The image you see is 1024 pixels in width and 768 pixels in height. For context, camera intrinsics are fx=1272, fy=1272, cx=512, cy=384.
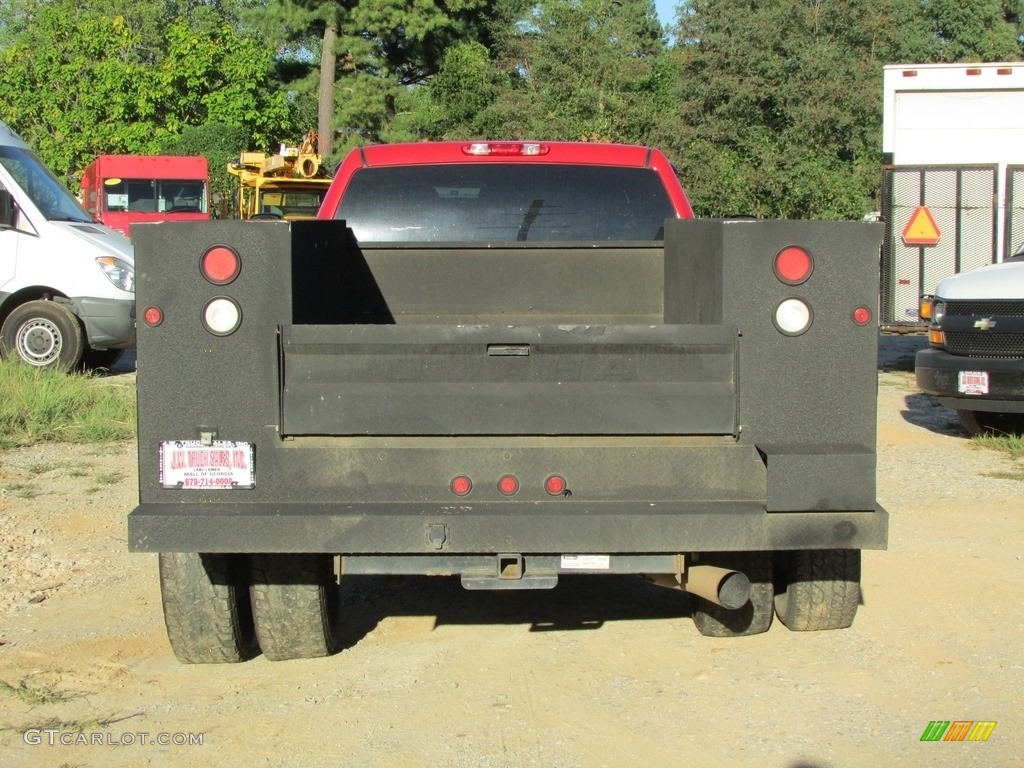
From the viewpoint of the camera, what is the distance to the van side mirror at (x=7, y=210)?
13078 millimetres

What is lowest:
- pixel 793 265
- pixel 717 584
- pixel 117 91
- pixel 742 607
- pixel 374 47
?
pixel 742 607

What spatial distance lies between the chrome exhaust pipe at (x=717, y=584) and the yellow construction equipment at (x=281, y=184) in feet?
61.7

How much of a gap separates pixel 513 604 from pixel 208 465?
6.93 ft

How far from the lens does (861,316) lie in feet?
14.2

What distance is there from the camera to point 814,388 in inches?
169

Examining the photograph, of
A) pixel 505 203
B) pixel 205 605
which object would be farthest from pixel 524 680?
pixel 505 203

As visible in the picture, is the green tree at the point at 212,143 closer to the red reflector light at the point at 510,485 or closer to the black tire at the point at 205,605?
the black tire at the point at 205,605

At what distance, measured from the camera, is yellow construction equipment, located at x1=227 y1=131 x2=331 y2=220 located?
22812 millimetres

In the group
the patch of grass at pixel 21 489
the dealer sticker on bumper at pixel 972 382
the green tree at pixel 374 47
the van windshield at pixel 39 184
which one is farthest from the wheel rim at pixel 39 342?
the green tree at pixel 374 47

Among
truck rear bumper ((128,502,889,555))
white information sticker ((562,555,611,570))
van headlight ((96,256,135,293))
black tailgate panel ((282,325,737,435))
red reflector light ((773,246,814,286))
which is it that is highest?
van headlight ((96,256,135,293))

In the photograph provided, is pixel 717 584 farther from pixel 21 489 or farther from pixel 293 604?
pixel 21 489

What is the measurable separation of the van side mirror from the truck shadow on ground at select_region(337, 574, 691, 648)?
27.9 feet

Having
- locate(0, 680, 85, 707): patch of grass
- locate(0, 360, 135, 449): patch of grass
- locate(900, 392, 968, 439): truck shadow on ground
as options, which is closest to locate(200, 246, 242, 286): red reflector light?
locate(0, 680, 85, 707): patch of grass

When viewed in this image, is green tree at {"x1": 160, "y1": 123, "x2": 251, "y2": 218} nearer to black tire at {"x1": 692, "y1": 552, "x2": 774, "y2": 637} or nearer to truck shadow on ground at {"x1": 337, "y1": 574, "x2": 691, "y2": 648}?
truck shadow on ground at {"x1": 337, "y1": 574, "x2": 691, "y2": 648}
